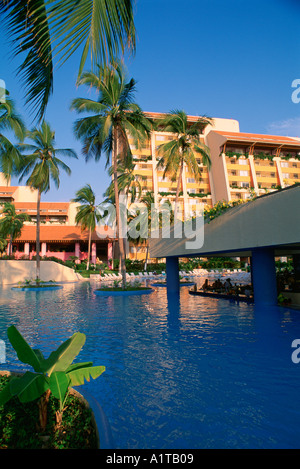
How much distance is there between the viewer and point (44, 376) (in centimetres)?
300

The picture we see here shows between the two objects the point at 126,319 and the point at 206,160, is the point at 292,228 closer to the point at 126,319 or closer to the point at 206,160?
the point at 126,319

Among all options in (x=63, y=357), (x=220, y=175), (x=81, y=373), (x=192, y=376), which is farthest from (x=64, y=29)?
(x=220, y=175)

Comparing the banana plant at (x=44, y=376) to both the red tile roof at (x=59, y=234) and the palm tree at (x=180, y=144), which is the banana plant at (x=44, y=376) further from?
the red tile roof at (x=59, y=234)

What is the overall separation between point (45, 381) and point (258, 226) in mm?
9437

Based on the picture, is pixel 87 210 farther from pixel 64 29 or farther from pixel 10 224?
pixel 64 29

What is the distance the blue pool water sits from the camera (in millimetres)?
3398

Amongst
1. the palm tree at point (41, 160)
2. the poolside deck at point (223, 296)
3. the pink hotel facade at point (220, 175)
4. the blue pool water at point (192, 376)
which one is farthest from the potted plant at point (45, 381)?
the pink hotel facade at point (220, 175)

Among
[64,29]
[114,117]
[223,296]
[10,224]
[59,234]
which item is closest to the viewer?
[64,29]

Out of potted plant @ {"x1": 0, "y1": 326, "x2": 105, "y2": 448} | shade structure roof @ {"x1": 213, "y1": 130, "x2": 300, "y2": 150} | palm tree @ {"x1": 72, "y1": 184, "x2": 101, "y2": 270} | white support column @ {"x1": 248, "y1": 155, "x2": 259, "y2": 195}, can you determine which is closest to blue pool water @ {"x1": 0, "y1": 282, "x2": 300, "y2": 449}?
potted plant @ {"x1": 0, "y1": 326, "x2": 105, "y2": 448}

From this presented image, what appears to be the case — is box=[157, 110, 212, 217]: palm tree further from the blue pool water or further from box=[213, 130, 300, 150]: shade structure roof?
box=[213, 130, 300, 150]: shade structure roof

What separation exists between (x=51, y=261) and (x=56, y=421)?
35.6m

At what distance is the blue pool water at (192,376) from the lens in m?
3.40

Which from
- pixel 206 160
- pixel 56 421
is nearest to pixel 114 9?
pixel 56 421

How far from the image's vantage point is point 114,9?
9.87 feet
